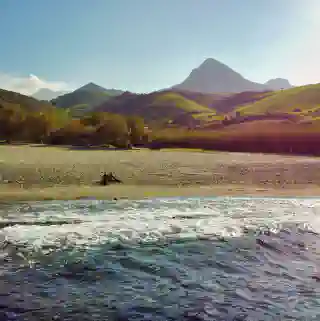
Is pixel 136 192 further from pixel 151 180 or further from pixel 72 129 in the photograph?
pixel 72 129

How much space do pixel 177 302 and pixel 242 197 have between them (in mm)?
12143

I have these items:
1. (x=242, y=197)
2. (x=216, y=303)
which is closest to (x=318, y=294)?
(x=216, y=303)

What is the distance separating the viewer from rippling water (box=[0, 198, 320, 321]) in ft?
20.9

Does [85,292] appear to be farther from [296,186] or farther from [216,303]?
[296,186]

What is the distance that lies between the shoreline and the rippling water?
1656 mm

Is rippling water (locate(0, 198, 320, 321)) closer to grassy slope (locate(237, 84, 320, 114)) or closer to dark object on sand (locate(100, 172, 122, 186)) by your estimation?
dark object on sand (locate(100, 172, 122, 186))

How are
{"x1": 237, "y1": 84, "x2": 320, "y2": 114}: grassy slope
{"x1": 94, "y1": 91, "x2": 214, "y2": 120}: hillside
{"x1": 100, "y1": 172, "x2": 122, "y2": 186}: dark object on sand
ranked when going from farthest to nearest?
{"x1": 94, "y1": 91, "x2": 214, "y2": 120}: hillside < {"x1": 237, "y1": 84, "x2": 320, "y2": 114}: grassy slope < {"x1": 100, "y1": 172, "x2": 122, "y2": 186}: dark object on sand

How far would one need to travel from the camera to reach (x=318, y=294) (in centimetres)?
705

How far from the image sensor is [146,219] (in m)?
13.3

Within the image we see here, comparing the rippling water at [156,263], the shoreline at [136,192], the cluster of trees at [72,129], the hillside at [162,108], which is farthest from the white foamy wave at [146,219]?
the hillside at [162,108]

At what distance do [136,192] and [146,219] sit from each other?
4.94m

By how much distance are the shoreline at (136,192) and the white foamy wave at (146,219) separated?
0.94m

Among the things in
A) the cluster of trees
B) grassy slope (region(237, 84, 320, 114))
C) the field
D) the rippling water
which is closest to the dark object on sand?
the field

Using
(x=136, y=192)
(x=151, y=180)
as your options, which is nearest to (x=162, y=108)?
(x=151, y=180)
